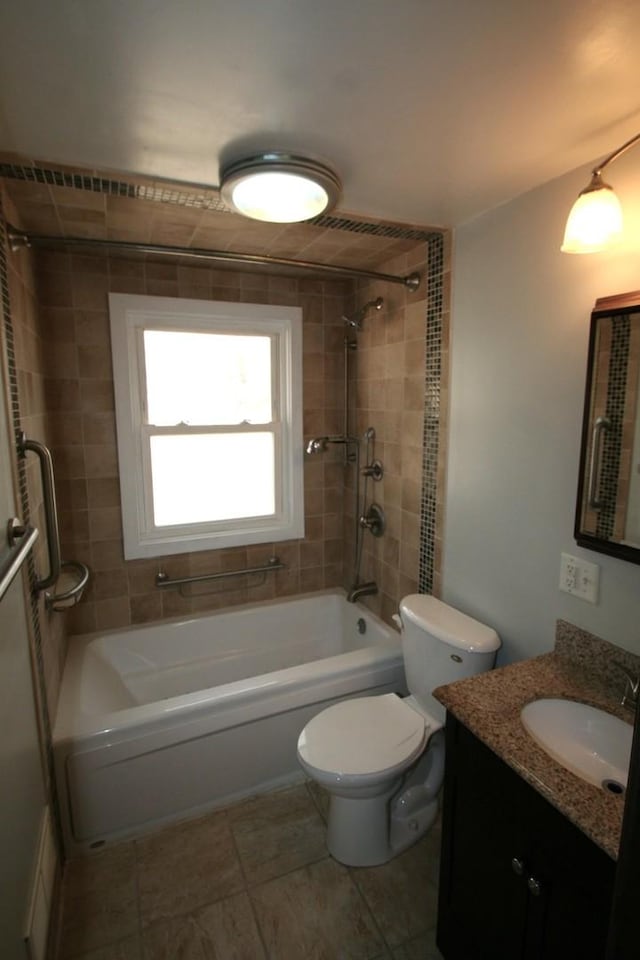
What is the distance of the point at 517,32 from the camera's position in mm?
845

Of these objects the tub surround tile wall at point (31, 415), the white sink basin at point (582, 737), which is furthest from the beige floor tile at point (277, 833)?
the white sink basin at point (582, 737)

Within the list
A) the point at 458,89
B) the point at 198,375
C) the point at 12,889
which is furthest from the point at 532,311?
the point at 12,889

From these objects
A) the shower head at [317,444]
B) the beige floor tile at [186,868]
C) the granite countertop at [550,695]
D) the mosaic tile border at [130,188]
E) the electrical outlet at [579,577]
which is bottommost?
the beige floor tile at [186,868]

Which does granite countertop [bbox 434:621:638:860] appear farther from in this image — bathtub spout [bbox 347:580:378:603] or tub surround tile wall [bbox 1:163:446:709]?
bathtub spout [bbox 347:580:378:603]

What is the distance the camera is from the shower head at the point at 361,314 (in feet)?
7.73

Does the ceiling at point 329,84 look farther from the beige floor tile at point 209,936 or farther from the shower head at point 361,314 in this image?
the beige floor tile at point 209,936

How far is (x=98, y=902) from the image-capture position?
5.14 ft

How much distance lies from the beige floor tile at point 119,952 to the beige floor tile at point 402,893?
71cm

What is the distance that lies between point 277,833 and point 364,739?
594 mm

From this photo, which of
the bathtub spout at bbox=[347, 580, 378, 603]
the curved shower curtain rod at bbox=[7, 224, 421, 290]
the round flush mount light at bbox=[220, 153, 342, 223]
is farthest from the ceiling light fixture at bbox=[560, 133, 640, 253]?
the bathtub spout at bbox=[347, 580, 378, 603]

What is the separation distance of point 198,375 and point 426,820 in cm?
230

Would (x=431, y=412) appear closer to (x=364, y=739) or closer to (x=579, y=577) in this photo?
(x=579, y=577)

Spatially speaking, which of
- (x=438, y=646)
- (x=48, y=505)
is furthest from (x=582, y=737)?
(x=48, y=505)

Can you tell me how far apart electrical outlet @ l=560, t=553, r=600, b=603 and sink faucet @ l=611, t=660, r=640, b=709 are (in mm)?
189
